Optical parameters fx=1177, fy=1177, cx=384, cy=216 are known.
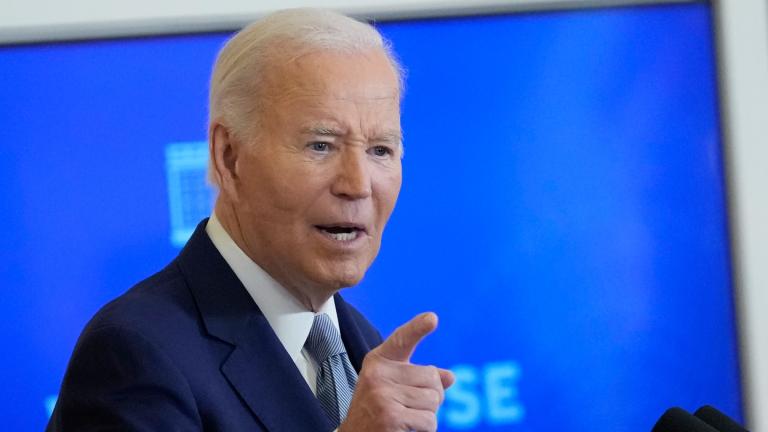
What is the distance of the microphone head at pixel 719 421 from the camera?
1315mm

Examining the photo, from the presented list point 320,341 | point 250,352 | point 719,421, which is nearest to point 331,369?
point 320,341

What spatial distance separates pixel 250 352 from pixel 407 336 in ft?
0.86

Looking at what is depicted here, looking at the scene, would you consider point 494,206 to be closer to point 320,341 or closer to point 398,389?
point 320,341

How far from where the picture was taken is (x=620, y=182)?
3127mm

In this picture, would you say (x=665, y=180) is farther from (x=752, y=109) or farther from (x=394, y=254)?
(x=394, y=254)

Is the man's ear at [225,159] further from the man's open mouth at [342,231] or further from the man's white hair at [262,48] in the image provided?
the man's open mouth at [342,231]

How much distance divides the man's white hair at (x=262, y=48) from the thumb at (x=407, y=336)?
395mm

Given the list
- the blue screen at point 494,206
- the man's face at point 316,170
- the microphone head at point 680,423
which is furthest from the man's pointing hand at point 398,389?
the blue screen at point 494,206

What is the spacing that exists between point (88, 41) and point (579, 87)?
1284 mm

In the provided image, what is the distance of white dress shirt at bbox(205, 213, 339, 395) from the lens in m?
1.71

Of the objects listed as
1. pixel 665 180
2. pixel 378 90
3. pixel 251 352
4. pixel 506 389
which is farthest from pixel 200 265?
pixel 665 180

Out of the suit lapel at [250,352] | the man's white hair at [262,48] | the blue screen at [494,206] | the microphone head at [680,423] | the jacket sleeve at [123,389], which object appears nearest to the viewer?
the microphone head at [680,423]

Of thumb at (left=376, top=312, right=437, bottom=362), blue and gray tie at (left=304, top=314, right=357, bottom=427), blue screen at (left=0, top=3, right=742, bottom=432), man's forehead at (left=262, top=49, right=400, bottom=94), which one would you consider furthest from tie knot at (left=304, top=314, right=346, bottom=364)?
blue screen at (left=0, top=3, right=742, bottom=432)

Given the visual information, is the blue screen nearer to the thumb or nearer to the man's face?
the man's face
